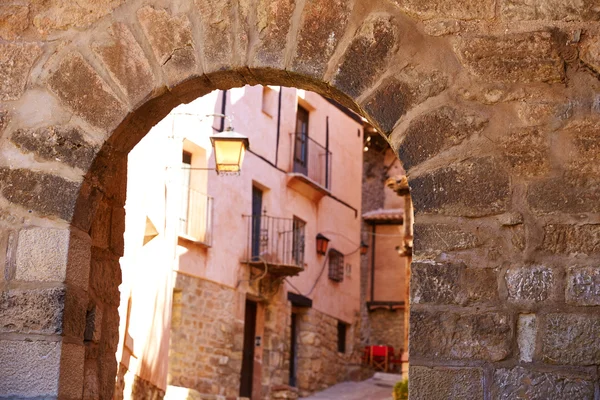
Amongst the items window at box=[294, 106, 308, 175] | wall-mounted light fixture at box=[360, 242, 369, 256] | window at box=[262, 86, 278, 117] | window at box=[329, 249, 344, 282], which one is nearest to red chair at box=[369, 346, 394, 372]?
wall-mounted light fixture at box=[360, 242, 369, 256]

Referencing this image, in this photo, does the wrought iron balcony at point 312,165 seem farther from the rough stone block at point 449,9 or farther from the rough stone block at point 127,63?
the rough stone block at point 449,9

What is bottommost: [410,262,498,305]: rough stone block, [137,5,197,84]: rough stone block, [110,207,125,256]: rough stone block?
[410,262,498,305]: rough stone block

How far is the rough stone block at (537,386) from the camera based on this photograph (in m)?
3.05

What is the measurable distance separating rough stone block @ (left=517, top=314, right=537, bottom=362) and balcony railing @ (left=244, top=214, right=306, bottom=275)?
11320 mm

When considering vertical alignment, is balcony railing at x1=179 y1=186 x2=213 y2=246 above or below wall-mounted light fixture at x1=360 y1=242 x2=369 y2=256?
below

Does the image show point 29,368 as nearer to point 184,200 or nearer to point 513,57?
point 513,57

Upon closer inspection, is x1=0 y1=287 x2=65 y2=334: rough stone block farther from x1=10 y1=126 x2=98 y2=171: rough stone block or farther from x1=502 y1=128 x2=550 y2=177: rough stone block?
x1=502 y1=128 x2=550 y2=177: rough stone block

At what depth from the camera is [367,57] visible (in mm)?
3420

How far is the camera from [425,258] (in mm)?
3273

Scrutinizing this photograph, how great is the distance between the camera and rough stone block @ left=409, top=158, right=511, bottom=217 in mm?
3254

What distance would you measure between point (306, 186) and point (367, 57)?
13.3 meters

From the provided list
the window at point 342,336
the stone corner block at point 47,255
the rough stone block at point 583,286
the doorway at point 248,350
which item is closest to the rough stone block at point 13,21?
the stone corner block at point 47,255

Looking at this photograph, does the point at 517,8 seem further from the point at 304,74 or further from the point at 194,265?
the point at 194,265

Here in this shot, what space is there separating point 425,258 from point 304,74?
77 centimetres
